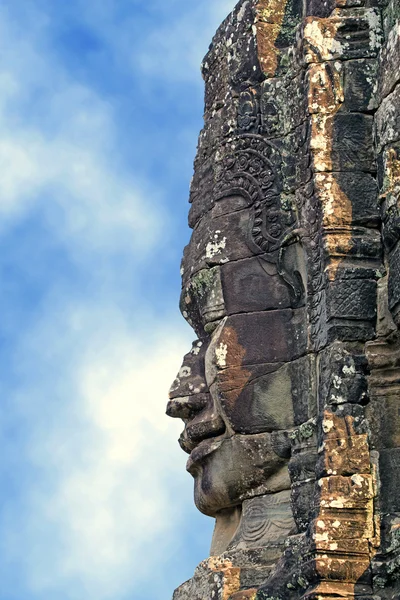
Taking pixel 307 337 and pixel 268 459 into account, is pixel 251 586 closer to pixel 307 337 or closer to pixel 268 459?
pixel 268 459

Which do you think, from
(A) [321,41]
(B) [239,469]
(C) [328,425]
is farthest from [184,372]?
(A) [321,41]

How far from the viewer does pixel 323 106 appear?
14555 mm

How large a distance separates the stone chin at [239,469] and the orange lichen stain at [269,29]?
3.20m

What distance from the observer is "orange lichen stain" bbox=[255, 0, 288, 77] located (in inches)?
618

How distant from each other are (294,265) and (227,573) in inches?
99.3

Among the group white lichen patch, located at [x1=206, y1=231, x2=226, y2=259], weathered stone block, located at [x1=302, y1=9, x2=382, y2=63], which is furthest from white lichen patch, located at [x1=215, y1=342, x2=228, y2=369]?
weathered stone block, located at [x1=302, y1=9, x2=382, y2=63]

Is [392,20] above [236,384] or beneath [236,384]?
above

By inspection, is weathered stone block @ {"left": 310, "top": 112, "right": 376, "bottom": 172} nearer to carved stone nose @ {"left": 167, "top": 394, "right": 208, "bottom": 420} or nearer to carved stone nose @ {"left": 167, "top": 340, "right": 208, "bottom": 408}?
carved stone nose @ {"left": 167, "top": 340, "right": 208, "bottom": 408}

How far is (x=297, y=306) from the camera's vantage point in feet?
48.8

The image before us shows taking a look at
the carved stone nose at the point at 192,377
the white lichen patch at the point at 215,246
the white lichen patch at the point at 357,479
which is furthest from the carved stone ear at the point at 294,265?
the white lichen patch at the point at 357,479

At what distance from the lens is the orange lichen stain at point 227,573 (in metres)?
14.3

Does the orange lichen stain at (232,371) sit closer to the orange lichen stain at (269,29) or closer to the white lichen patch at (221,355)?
the white lichen patch at (221,355)

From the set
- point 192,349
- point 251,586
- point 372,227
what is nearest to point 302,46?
point 372,227

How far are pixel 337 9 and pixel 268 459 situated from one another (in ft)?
11.9
